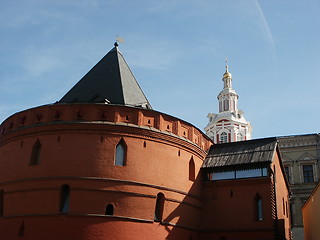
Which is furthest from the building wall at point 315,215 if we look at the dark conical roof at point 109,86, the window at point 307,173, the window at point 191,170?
the dark conical roof at point 109,86

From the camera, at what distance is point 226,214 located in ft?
73.8

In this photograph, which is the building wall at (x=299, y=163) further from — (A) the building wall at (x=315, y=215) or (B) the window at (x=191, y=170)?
(B) the window at (x=191, y=170)

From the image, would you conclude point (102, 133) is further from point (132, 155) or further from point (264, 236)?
point (264, 236)

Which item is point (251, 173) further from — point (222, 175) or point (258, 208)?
point (258, 208)

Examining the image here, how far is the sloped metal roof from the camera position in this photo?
23047 millimetres

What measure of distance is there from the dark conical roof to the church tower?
30738mm

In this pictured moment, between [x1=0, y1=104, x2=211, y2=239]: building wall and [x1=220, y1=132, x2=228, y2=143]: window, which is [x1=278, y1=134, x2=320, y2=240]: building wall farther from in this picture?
[x1=220, y1=132, x2=228, y2=143]: window

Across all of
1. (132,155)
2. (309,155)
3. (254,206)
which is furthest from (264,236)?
(309,155)

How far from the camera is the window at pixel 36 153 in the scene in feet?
65.3

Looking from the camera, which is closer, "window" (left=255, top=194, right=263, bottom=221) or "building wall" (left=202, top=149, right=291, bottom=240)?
"building wall" (left=202, top=149, right=291, bottom=240)

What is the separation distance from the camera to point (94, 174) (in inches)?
749

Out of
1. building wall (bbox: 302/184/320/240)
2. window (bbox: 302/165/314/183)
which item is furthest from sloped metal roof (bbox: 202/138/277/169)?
window (bbox: 302/165/314/183)

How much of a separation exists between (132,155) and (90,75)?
23.1 feet

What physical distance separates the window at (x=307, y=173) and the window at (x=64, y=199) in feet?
76.7
